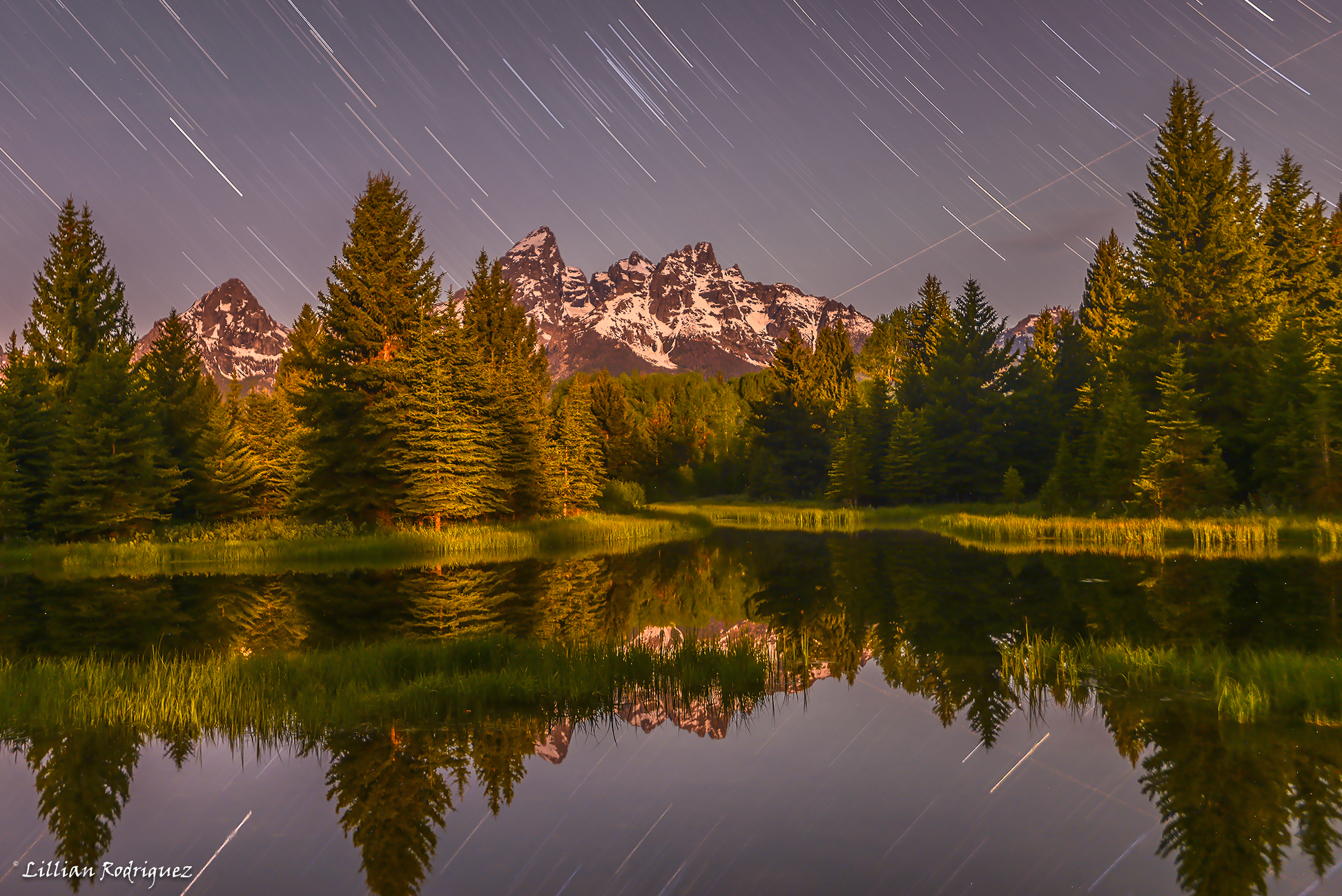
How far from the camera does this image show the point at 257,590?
84.5 feet

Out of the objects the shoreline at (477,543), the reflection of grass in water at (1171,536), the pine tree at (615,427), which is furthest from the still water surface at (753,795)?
the pine tree at (615,427)

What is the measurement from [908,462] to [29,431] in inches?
2283

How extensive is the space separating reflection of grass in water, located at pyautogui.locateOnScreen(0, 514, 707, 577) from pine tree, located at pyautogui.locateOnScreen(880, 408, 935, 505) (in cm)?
3387

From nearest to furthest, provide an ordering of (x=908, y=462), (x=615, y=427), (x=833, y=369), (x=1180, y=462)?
(x=1180, y=462), (x=908, y=462), (x=833, y=369), (x=615, y=427)

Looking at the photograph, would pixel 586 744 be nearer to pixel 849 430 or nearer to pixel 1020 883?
pixel 1020 883

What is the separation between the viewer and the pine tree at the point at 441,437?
40.3 metres

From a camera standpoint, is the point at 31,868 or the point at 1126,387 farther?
the point at 1126,387

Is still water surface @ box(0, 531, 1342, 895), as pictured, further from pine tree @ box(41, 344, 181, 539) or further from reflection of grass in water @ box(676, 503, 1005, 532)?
reflection of grass in water @ box(676, 503, 1005, 532)

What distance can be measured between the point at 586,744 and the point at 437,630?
8.62 meters

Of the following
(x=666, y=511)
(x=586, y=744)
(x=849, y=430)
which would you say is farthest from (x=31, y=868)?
(x=849, y=430)

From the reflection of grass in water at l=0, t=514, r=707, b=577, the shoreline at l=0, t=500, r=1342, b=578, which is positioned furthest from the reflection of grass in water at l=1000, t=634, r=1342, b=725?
the reflection of grass in water at l=0, t=514, r=707, b=577

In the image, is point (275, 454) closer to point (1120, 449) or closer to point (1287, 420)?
point (1120, 449)

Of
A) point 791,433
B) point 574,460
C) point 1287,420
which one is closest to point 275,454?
point 574,460

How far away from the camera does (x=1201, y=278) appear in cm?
5197
